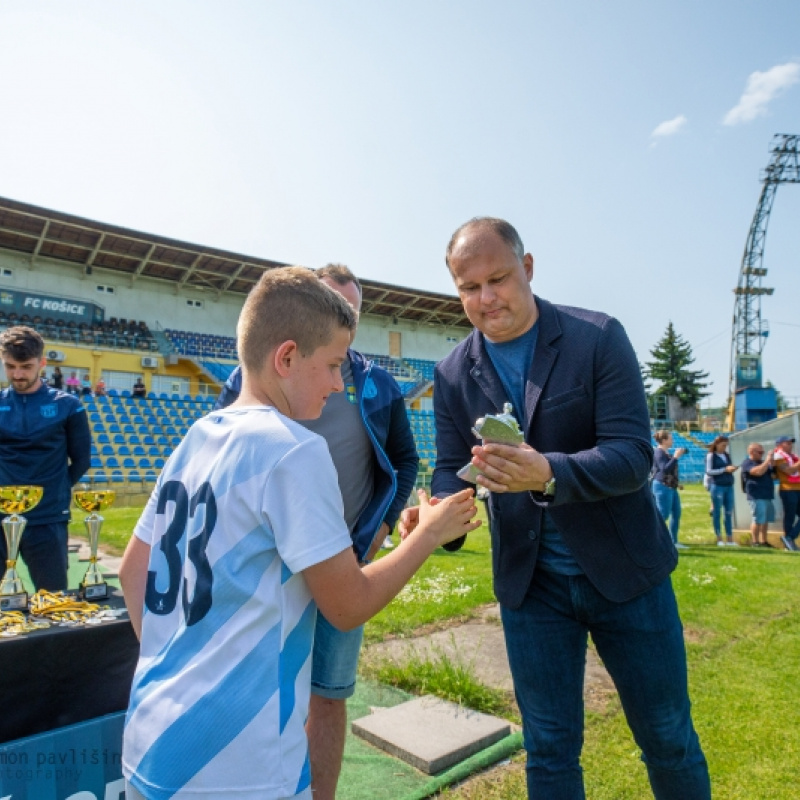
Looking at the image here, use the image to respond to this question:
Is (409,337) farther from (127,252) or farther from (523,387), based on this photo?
(523,387)

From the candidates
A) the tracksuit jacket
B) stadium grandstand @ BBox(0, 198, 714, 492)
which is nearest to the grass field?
the tracksuit jacket

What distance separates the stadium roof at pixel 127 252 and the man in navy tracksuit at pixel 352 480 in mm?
28635

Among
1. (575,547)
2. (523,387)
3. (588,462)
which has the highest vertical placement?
(523,387)

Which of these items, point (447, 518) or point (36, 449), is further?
point (36, 449)

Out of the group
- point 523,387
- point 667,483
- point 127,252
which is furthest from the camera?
point 127,252

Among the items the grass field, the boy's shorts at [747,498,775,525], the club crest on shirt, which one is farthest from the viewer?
the boy's shorts at [747,498,775,525]

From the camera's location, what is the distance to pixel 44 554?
12.4 ft

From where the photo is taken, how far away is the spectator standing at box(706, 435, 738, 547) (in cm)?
973

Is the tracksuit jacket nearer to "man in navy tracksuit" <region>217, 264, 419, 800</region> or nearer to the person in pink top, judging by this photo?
"man in navy tracksuit" <region>217, 264, 419, 800</region>

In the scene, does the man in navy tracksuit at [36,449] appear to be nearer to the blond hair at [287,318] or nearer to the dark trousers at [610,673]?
the blond hair at [287,318]

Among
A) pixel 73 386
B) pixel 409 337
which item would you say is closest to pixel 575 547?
pixel 73 386

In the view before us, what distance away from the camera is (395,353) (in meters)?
38.5

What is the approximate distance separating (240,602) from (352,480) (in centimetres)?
115

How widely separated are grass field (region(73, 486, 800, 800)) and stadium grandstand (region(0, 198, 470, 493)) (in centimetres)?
1384
